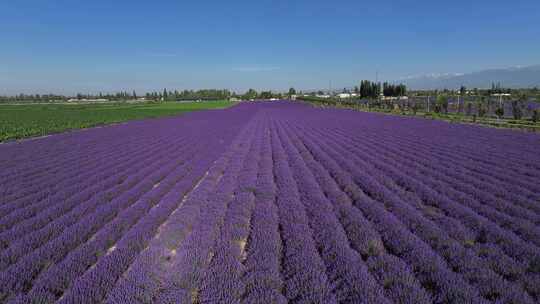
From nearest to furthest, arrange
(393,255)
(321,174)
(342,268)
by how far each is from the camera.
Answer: (342,268)
(393,255)
(321,174)

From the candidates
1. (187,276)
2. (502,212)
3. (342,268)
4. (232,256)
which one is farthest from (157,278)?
(502,212)

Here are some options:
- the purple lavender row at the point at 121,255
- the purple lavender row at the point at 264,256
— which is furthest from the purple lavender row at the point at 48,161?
the purple lavender row at the point at 264,256

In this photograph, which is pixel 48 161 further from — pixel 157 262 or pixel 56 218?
pixel 157 262

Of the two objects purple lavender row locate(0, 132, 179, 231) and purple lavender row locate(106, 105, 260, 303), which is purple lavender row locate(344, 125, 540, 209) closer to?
purple lavender row locate(106, 105, 260, 303)

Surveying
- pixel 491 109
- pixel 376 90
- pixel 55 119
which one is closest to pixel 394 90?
pixel 376 90

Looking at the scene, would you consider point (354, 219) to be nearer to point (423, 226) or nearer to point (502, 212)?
point (423, 226)
